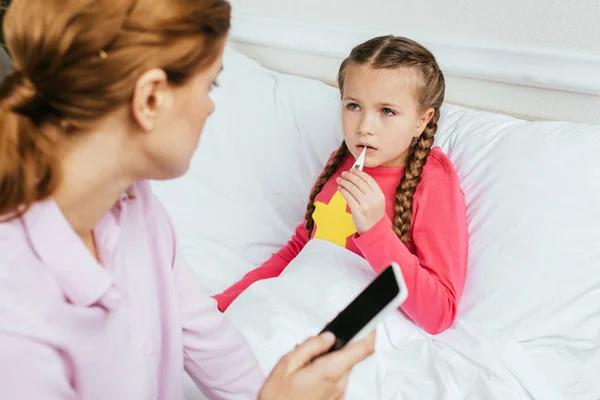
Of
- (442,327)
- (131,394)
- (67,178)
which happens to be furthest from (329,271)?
(67,178)

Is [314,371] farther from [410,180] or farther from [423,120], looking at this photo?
[423,120]

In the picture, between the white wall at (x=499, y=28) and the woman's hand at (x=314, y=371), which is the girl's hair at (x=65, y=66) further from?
the white wall at (x=499, y=28)

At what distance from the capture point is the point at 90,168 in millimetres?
582

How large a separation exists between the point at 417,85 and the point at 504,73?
0.96 ft

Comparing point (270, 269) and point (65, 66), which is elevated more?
point (65, 66)

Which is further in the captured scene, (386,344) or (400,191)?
(400,191)

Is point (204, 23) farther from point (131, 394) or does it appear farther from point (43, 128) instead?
point (131, 394)

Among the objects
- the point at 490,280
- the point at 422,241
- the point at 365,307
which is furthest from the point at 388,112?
the point at 365,307

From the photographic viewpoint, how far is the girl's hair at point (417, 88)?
1.08m

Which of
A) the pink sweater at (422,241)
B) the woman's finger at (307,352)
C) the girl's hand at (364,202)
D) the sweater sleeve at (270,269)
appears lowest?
the sweater sleeve at (270,269)

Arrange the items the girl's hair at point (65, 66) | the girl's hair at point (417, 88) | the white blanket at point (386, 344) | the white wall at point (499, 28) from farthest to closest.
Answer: the white wall at point (499, 28) < the girl's hair at point (417, 88) < the white blanket at point (386, 344) < the girl's hair at point (65, 66)

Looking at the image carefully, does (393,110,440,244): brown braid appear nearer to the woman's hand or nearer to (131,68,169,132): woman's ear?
the woman's hand

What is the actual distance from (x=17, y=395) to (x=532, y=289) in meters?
0.81

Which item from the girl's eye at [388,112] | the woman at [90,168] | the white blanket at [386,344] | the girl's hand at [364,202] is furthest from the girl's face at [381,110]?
the woman at [90,168]
